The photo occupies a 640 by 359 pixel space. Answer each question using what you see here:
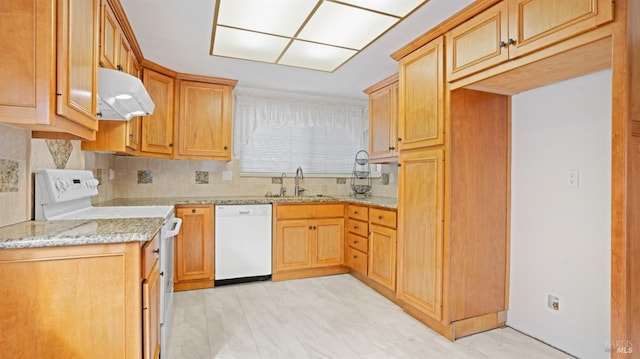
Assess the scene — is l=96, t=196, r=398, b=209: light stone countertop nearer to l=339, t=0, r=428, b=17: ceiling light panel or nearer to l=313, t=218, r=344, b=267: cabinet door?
l=313, t=218, r=344, b=267: cabinet door

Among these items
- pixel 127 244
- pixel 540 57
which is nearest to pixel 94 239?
pixel 127 244

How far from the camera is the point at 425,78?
2.47 m

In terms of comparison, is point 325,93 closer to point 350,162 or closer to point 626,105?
point 350,162

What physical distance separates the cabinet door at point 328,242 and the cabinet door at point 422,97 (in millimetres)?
1335

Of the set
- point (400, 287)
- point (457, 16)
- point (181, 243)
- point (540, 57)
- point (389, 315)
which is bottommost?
point (389, 315)

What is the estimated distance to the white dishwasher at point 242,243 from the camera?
3285 mm

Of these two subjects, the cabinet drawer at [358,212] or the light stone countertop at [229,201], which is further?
the cabinet drawer at [358,212]

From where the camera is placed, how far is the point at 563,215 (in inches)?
83.4

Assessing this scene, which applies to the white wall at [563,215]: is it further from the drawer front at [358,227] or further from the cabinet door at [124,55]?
the cabinet door at [124,55]

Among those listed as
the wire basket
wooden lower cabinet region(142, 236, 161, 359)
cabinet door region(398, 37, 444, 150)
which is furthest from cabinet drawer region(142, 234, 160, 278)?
the wire basket

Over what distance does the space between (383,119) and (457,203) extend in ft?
4.91

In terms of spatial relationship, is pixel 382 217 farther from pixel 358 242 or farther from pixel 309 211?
pixel 309 211

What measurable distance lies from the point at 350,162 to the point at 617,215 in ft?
10.6

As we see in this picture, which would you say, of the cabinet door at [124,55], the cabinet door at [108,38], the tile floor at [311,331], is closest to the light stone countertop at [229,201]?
the tile floor at [311,331]
